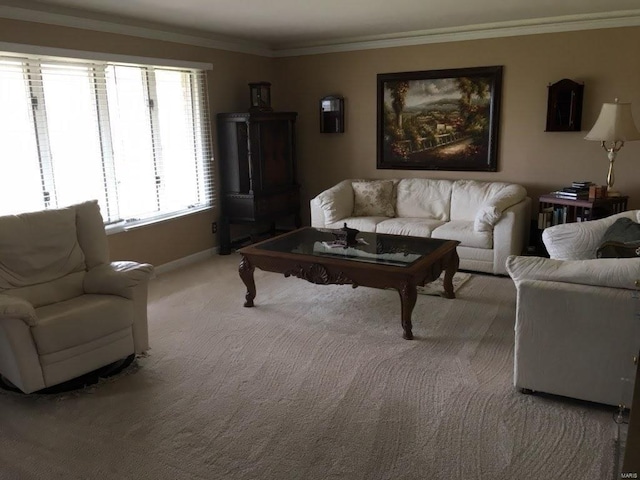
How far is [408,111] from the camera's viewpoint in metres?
6.00

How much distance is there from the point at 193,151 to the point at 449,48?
2883mm

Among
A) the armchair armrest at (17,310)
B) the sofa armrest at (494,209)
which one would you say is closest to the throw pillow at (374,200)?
the sofa armrest at (494,209)

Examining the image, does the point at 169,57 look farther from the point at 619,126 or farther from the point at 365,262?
the point at 619,126

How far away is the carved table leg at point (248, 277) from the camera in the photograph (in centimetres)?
420

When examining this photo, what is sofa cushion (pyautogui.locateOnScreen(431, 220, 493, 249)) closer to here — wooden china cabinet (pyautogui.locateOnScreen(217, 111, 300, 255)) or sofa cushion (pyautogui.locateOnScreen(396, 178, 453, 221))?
sofa cushion (pyautogui.locateOnScreen(396, 178, 453, 221))

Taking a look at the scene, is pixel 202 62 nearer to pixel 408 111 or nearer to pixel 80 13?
pixel 80 13

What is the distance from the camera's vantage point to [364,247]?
13.5 ft

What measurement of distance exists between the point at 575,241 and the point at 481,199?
2.28 m

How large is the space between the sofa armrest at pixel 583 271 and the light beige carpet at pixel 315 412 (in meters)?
0.65

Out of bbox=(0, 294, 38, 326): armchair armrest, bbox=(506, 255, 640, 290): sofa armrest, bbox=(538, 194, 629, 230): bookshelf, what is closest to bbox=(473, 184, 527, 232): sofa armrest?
bbox=(538, 194, 629, 230): bookshelf

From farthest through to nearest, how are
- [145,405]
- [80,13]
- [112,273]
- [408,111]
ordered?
[408,111]
[80,13]
[112,273]
[145,405]

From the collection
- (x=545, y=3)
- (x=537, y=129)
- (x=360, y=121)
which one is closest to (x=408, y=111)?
(x=360, y=121)

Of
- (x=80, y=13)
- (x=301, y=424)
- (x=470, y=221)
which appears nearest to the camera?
(x=301, y=424)

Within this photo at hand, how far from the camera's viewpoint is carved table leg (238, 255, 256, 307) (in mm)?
4199
